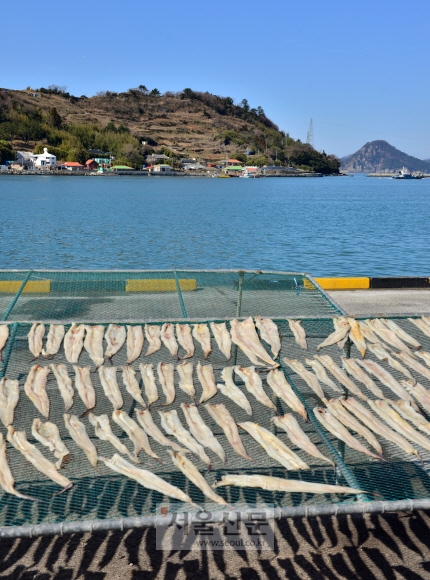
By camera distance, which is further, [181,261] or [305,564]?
[181,261]

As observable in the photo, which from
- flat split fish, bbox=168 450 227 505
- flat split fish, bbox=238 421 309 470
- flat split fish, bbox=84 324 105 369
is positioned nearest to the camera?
flat split fish, bbox=168 450 227 505

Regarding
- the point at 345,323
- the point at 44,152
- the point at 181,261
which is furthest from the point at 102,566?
the point at 44,152

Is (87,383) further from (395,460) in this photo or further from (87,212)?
(87,212)

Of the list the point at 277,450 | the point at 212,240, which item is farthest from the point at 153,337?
the point at 212,240

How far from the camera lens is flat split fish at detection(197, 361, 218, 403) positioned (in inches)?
211

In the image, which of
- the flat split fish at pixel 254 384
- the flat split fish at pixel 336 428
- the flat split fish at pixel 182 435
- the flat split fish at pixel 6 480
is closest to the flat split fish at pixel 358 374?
the flat split fish at pixel 336 428

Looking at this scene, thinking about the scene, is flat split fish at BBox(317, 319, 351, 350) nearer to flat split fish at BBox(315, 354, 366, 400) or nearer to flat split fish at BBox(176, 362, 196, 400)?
flat split fish at BBox(315, 354, 366, 400)

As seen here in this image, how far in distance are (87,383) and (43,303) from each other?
182 inches

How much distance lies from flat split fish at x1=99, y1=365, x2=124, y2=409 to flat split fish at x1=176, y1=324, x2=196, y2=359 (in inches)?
32.3

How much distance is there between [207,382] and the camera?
5.58 metres

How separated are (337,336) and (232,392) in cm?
156

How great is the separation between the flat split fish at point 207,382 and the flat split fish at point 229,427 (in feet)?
0.71

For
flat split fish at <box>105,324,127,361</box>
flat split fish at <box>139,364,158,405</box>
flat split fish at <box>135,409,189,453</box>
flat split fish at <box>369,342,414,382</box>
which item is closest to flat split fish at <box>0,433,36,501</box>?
flat split fish at <box>135,409,189,453</box>

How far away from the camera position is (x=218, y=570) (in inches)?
200
